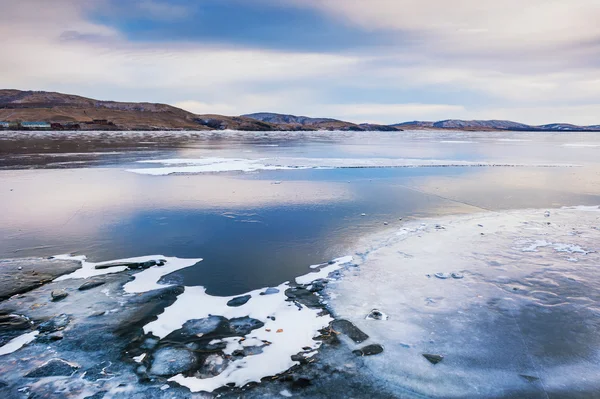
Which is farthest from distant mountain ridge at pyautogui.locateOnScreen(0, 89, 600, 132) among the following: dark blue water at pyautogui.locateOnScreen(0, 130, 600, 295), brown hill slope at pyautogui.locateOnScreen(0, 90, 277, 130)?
dark blue water at pyautogui.locateOnScreen(0, 130, 600, 295)

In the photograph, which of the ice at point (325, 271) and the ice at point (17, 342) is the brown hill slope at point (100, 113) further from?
the ice at point (17, 342)

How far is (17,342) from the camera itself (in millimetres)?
4031

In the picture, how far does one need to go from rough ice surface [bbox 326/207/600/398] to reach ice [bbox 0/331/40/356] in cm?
353

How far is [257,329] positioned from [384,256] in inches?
123

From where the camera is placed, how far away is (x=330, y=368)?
145 inches

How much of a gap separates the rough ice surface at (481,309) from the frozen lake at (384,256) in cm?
2

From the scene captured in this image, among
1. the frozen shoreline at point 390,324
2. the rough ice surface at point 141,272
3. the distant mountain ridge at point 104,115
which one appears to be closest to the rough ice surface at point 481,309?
the frozen shoreline at point 390,324

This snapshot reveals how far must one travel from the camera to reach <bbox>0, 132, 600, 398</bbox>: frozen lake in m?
3.77

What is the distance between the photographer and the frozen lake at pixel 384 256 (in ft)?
12.4

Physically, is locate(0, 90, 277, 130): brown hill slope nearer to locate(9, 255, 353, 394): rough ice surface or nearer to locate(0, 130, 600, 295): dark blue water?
locate(0, 130, 600, 295): dark blue water

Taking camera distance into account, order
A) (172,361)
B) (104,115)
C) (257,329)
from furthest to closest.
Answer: (104,115), (257,329), (172,361)

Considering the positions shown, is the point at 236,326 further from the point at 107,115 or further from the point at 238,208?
the point at 107,115

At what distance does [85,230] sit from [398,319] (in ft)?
22.0

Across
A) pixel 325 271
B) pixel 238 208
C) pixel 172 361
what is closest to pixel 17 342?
pixel 172 361
